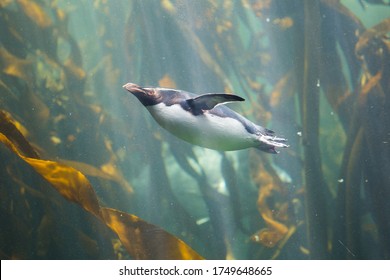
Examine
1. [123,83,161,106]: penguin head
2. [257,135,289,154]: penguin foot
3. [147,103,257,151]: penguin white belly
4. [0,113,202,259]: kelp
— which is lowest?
[0,113,202,259]: kelp

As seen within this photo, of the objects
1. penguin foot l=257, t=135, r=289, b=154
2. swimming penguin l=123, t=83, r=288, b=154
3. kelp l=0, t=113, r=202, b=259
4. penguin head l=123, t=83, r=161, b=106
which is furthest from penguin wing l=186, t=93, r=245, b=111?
kelp l=0, t=113, r=202, b=259

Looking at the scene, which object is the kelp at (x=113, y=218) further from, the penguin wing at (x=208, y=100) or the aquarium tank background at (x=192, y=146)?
the penguin wing at (x=208, y=100)

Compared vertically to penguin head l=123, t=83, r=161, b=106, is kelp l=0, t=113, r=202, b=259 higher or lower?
lower

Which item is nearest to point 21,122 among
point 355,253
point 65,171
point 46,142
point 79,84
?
point 46,142

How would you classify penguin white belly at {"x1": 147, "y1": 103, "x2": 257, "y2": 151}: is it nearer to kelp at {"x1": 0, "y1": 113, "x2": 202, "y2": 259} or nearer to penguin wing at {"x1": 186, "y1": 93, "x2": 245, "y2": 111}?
penguin wing at {"x1": 186, "y1": 93, "x2": 245, "y2": 111}

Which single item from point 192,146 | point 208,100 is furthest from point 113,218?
point 192,146

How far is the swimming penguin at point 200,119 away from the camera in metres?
1.76

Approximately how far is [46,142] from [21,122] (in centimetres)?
38

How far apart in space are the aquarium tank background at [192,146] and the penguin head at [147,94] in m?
0.98

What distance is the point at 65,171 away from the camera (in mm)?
2354

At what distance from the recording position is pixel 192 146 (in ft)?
15.0

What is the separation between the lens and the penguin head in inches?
67.8

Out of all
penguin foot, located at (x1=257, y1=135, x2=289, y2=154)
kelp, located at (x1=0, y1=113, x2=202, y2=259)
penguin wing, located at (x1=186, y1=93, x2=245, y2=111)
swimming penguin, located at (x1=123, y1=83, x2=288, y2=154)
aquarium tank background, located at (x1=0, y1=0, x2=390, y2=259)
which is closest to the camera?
penguin wing, located at (x1=186, y1=93, x2=245, y2=111)

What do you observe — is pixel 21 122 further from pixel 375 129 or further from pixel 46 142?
pixel 375 129
